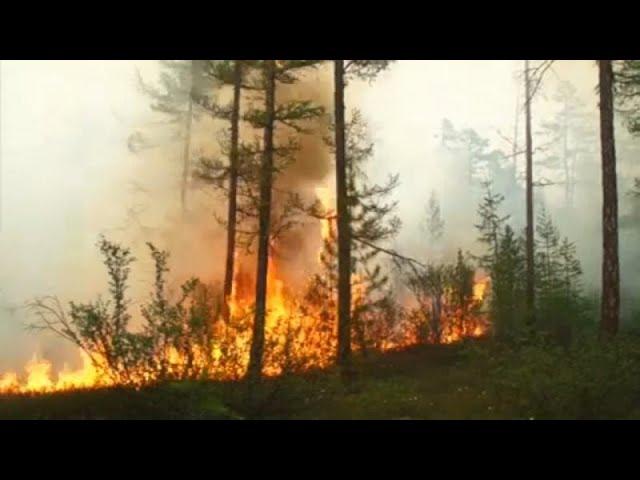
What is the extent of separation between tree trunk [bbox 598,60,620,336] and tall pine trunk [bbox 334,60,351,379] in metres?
5.70

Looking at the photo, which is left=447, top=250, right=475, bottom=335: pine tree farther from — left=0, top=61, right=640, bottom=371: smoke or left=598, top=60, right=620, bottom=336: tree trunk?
left=0, top=61, right=640, bottom=371: smoke

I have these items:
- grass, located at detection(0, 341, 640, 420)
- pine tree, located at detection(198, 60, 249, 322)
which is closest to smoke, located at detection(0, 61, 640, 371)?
pine tree, located at detection(198, 60, 249, 322)

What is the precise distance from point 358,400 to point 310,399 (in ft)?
5.05

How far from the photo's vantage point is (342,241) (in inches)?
578

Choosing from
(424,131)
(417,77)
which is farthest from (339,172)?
(417,77)

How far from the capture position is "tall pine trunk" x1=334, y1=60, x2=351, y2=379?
45.9 feet

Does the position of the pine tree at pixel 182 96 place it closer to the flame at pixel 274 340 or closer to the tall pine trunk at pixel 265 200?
the flame at pixel 274 340

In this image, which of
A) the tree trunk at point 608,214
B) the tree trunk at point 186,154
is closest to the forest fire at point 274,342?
the tree trunk at point 608,214

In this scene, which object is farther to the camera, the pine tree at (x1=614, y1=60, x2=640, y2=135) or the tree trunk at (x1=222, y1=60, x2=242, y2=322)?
the tree trunk at (x1=222, y1=60, x2=242, y2=322)

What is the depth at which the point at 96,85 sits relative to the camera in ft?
126

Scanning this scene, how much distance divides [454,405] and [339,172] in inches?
263

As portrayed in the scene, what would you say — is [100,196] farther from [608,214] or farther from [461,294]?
[608,214]
